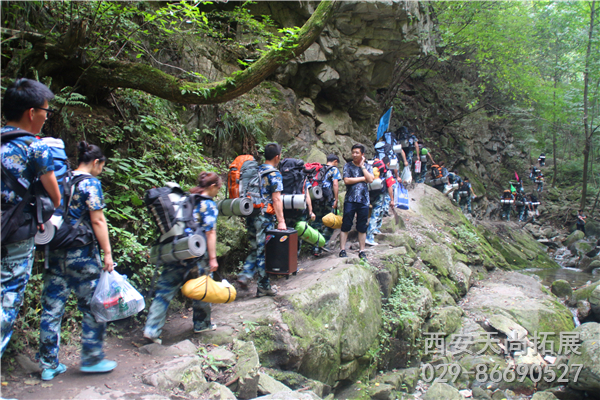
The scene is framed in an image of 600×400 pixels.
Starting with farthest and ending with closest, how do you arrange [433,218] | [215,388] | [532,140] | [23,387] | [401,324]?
1. [532,140]
2. [433,218]
3. [401,324]
4. [215,388]
5. [23,387]

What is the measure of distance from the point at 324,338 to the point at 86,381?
2.76m

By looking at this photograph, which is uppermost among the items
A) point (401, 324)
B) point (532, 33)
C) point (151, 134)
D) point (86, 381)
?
point (532, 33)

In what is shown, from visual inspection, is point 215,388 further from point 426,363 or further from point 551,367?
point 551,367

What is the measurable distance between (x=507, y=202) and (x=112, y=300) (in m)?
22.6

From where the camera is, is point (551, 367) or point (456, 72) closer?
point (551, 367)

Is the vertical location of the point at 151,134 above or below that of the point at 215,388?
above

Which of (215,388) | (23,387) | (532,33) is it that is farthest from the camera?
(532,33)

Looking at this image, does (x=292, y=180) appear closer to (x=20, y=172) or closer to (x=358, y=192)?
(x=358, y=192)

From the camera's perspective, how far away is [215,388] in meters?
3.26

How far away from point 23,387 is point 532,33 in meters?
29.3

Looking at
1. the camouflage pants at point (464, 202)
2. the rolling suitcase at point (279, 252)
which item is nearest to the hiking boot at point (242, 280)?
the rolling suitcase at point (279, 252)

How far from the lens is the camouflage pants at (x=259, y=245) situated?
204 inches

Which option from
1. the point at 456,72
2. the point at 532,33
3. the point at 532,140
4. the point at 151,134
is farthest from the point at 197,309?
the point at 532,140

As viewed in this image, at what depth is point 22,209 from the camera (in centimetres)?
255
